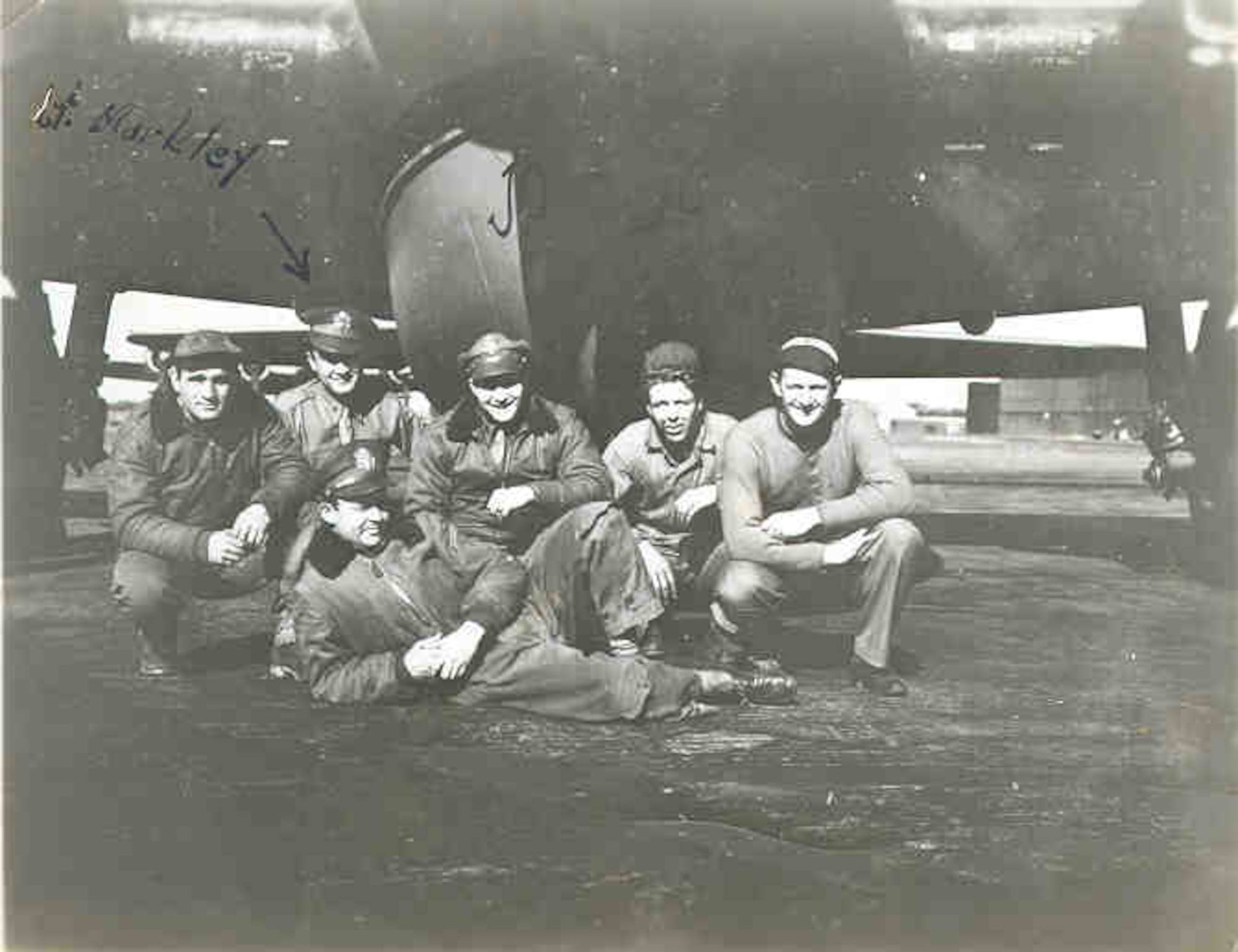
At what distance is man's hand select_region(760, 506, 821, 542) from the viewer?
2.78 metres

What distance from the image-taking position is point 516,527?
2758 millimetres

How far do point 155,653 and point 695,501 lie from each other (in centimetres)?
142

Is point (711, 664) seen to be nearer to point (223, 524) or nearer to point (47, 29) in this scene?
point (223, 524)

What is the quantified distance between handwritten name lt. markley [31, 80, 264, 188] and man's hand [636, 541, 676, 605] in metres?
1.43

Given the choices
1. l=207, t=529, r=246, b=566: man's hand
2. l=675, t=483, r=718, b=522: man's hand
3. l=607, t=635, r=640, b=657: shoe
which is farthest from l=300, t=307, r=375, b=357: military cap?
l=607, t=635, r=640, b=657: shoe

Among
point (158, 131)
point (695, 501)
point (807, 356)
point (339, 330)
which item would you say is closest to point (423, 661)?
point (695, 501)

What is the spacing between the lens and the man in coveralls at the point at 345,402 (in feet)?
9.52

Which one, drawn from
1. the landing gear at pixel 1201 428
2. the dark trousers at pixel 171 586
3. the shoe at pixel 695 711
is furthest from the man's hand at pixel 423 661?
the landing gear at pixel 1201 428

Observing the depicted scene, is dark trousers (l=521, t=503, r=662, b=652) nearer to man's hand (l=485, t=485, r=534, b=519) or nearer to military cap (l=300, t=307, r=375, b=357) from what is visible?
man's hand (l=485, t=485, r=534, b=519)

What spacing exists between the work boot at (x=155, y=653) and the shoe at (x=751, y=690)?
4.38 feet

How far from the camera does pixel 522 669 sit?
263 centimetres

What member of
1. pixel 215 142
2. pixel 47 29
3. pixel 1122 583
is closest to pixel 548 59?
pixel 215 142

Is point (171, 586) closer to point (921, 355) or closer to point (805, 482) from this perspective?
point (805, 482)

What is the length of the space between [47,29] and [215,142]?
1.79ft
